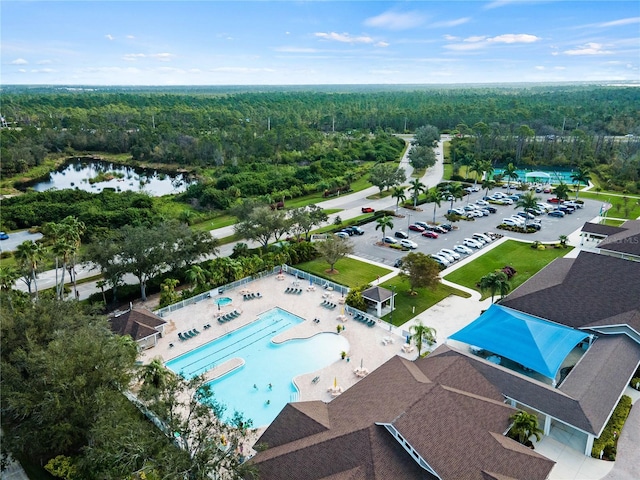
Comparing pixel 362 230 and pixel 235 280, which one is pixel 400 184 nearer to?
pixel 362 230

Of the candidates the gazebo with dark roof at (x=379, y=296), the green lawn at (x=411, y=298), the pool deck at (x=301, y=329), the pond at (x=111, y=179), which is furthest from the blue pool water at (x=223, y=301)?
the pond at (x=111, y=179)

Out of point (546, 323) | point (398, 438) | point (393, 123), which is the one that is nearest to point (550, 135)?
point (393, 123)

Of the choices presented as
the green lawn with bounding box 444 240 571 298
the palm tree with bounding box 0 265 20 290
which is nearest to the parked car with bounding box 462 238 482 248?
the green lawn with bounding box 444 240 571 298

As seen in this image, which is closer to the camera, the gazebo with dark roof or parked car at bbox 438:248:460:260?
the gazebo with dark roof

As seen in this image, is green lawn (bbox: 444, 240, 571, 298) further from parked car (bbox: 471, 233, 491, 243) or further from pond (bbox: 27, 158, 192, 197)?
pond (bbox: 27, 158, 192, 197)

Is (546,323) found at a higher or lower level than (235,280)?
higher
